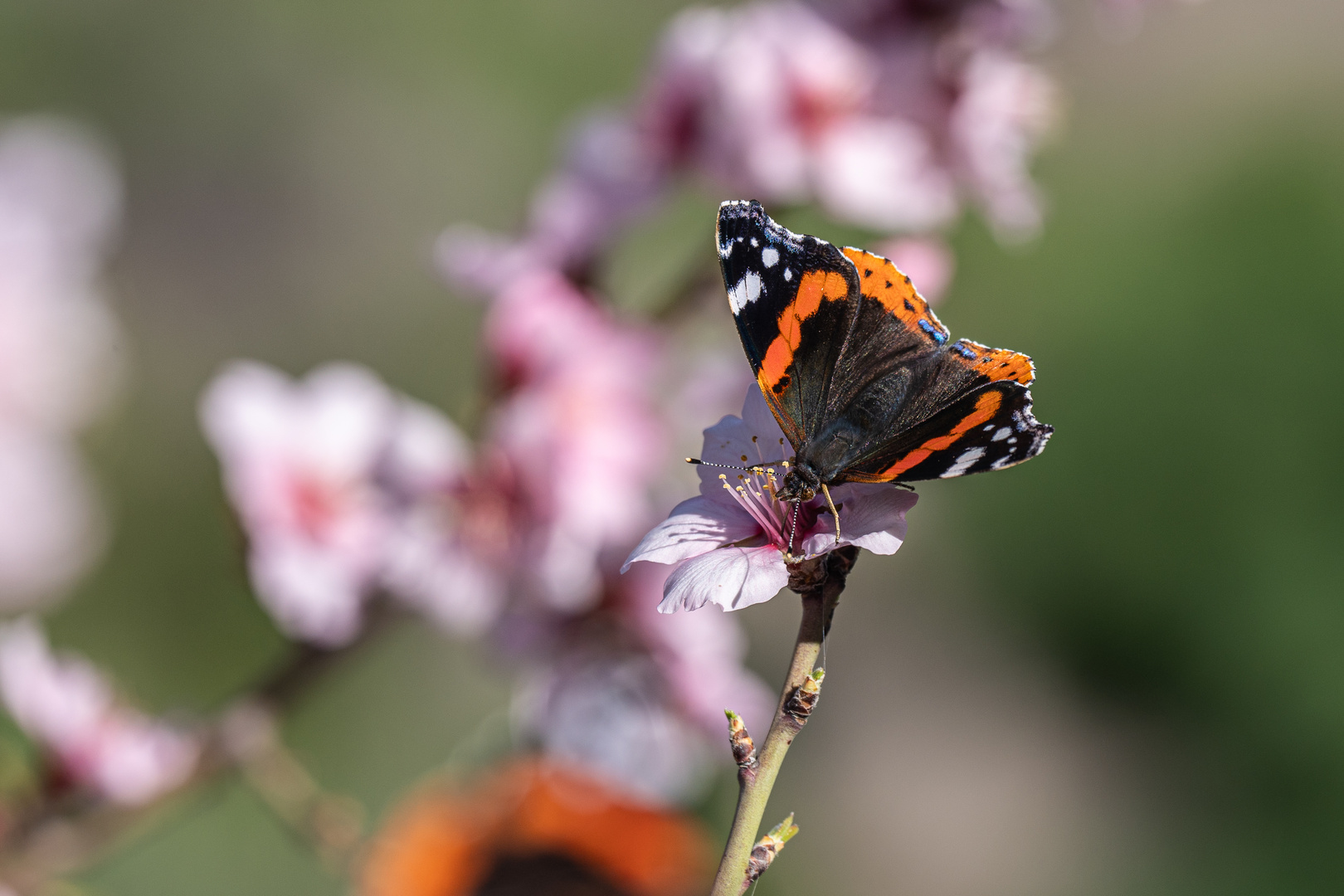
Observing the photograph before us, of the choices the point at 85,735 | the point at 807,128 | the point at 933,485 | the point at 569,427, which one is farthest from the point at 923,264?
the point at 933,485

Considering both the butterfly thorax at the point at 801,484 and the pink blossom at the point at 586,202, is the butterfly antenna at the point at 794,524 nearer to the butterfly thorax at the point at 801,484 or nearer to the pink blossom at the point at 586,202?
the butterfly thorax at the point at 801,484

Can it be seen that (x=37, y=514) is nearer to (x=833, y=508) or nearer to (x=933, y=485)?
(x=833, y=508)

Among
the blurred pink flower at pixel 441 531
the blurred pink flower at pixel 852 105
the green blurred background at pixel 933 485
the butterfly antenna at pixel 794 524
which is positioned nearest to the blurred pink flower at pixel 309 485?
the blurred pink flower at pixel 441 531

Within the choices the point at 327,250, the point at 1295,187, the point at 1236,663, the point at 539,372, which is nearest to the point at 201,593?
the point at 327,250

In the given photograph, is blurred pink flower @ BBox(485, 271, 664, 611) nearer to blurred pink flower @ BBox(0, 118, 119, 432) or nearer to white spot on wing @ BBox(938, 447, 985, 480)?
white spot on wing @ BBox(938, 447, 985, 480)

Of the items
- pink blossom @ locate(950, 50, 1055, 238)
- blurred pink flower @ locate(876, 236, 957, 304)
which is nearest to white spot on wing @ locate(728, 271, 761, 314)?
blurred pink flower @ locate(876, 236, 957, 304)

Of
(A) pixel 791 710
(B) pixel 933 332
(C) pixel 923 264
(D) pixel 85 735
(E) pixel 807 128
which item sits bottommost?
(D) pixel 85 735
